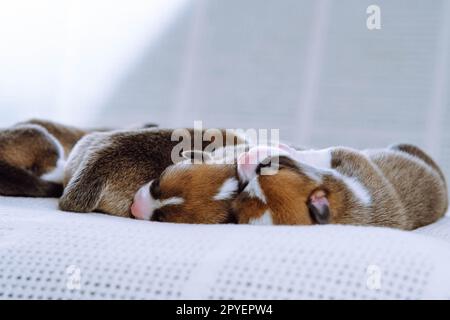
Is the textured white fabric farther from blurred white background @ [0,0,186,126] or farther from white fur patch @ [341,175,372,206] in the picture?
blurred white background @ [0,0,186,126]

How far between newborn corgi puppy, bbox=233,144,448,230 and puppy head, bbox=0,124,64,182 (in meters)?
0.72

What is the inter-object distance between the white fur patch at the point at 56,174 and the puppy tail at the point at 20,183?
8 centimetres

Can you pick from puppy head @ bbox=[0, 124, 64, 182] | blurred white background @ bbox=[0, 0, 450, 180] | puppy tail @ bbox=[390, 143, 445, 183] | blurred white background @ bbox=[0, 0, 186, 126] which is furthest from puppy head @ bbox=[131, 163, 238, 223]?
blurred white background @ bbox=[0, 0, 186, 126]

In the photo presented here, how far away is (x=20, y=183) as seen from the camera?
1709mm

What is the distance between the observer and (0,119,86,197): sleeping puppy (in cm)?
171

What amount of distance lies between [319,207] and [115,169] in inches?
20.7

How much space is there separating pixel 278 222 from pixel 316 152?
32 cm

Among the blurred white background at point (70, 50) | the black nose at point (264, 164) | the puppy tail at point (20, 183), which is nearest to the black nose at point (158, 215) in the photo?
the black nose at point (264, 164)

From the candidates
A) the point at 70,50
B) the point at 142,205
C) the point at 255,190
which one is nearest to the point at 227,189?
the point at 255,190

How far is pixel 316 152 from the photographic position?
5.09 feet

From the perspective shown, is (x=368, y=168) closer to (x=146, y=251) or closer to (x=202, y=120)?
(x=146, y=251)
